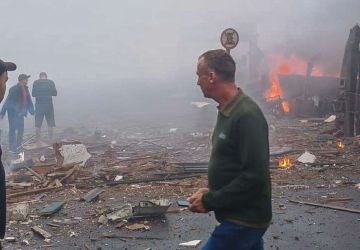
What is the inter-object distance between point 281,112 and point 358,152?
9.54m

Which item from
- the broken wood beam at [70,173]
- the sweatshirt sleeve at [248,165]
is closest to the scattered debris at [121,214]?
the broken wood beam at [70,173]

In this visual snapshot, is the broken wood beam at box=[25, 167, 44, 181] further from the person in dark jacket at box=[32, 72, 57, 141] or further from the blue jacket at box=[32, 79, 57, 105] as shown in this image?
the blue jacket at box=[32, 79, 57, 105]

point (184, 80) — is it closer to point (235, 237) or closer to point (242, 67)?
point (242, 67)

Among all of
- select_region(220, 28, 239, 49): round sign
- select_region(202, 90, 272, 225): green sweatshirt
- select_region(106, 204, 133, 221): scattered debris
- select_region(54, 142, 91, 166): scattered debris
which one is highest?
select_region(220, 28, 239, 49): round sign

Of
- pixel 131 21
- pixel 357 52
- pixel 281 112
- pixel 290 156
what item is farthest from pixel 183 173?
pixel 131 21

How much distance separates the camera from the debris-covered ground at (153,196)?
5.60 m

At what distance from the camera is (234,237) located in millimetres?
2803

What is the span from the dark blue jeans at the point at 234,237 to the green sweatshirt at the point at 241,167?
0.17 ft

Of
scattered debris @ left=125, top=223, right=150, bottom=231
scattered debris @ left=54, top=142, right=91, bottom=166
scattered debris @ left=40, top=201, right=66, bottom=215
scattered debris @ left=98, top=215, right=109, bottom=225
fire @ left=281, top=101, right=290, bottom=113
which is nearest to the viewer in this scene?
scattered debris @ left=125, top=223, right=150, bottom=231

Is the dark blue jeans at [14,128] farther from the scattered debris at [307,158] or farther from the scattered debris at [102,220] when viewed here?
the scattered debris at [307,158]

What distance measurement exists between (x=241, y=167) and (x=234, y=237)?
46 cm

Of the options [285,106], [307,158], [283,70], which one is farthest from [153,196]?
[283,70]

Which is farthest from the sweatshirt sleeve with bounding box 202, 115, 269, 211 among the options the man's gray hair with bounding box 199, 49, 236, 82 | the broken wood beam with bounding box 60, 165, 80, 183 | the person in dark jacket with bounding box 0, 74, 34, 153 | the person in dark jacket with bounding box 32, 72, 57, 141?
the person in dark jacket with bounding box 32, 72, 57, 141

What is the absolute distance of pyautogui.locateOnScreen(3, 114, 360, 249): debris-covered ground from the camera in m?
5.60
